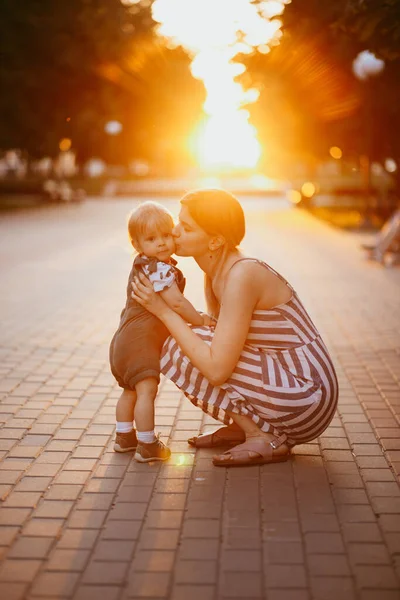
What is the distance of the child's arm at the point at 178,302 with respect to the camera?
4.61 meters

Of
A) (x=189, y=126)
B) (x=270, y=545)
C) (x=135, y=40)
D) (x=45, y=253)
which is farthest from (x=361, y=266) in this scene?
(x=189, y=126)

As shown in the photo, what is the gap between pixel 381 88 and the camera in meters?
19.3

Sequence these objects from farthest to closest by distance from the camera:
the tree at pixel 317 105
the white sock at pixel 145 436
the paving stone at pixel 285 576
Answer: the tree at pixel 317 105
the white sock at pixel 145 436
the paving stone at pixel 285 576

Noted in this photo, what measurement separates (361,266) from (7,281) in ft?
19.8

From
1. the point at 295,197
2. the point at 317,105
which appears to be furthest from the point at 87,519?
the point at 295,197

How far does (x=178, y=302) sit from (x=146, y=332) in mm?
260

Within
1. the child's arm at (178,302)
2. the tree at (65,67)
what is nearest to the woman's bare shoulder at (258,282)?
the child's arm at (178,302)

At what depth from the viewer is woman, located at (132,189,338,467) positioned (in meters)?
4.58

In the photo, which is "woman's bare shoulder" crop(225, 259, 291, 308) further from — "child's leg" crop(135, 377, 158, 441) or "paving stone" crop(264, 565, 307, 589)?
"paving stone" crop(264, 565, 307, 589)

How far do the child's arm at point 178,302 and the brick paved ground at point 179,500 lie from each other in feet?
2.69

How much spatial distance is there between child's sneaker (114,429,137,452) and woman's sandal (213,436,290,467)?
501 mm

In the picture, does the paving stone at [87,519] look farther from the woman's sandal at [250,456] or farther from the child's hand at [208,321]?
the child's hand at [208,321]

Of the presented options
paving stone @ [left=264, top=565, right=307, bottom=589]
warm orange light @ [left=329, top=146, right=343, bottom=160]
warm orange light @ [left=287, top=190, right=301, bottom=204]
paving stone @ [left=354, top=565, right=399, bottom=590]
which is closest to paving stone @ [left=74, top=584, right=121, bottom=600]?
paving stone @ [left=264, top=565, right=307, bottom=589]

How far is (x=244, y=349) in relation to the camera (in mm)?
4766
